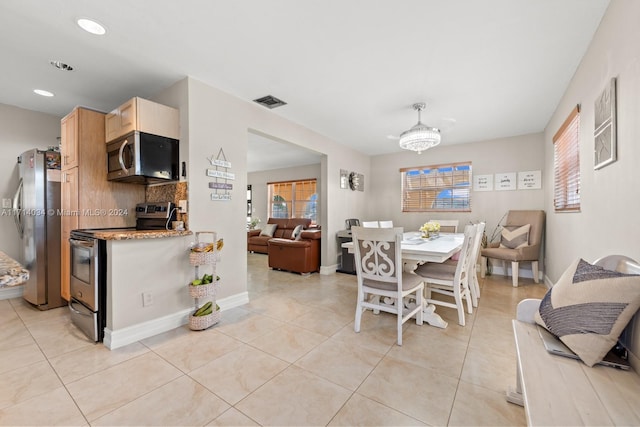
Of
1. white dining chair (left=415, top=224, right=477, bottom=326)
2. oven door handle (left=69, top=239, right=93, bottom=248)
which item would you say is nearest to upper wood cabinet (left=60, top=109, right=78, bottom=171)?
oven door handle (left=69, top=239, right=93, bottom=248)

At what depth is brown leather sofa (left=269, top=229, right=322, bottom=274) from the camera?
15.4 feet

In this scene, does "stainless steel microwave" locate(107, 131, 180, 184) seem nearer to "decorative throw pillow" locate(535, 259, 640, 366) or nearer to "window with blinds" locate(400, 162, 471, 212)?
"decorative throw pillow" locate(535, 259, 640, 366)

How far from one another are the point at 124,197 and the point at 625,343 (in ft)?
13.3

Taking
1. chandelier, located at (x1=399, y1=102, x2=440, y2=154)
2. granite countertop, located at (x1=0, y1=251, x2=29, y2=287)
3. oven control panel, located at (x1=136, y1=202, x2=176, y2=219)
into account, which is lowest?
granite countertop, located at (x1=0, y1=251, x2=29, y2=287)

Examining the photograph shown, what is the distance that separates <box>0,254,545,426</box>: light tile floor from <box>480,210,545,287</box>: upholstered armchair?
1545 mm

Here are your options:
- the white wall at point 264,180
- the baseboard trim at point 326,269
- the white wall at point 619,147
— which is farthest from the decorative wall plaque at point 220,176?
the white wall at point 264,180

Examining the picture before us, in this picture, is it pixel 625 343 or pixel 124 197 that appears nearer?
pixel 625 343

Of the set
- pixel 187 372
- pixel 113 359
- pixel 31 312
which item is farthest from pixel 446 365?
pixel 31 312

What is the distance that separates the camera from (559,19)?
1.88 metres

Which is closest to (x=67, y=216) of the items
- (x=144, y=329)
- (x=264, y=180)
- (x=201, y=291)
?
(x=144, y=329)

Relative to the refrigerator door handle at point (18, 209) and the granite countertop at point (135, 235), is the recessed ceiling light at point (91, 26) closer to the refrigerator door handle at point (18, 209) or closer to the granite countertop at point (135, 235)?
the granite countertop at point (135, 235)

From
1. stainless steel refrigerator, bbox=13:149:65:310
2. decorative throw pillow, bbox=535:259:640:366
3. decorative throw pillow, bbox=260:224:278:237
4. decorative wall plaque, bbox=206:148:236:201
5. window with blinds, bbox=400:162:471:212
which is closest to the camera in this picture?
decorative throw pillow, bbox=535:259:640:366

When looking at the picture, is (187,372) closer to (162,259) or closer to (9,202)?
(162,259)

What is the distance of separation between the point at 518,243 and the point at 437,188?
1692 mm
